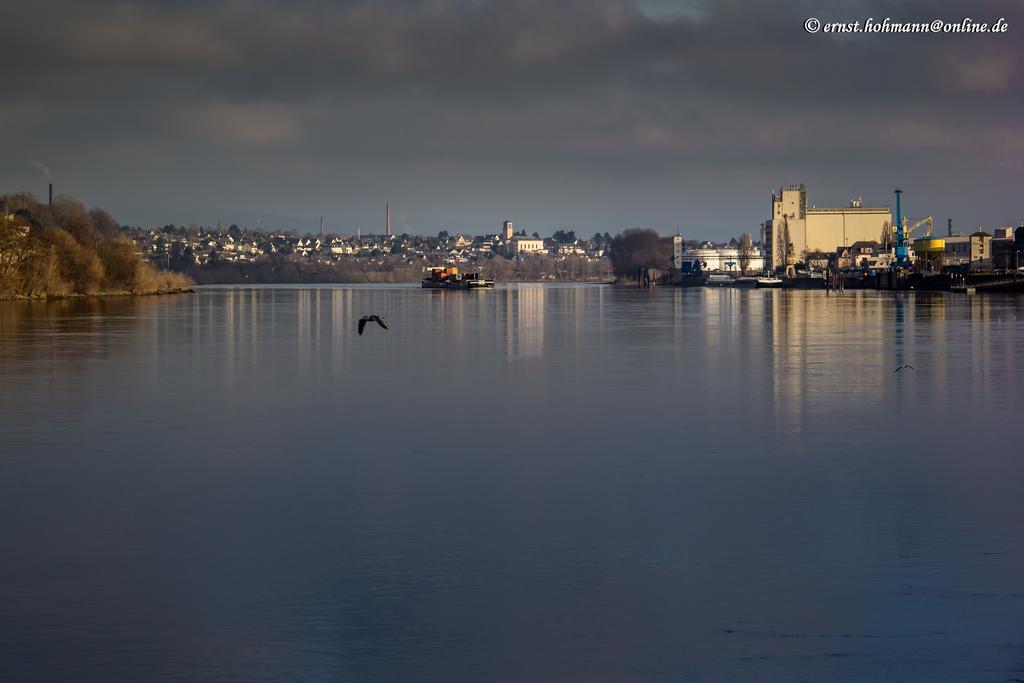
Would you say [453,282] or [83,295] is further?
[453,282]

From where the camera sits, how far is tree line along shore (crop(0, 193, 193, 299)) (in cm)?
9412

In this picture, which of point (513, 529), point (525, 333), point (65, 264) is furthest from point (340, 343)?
point (65, 264)

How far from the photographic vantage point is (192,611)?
9.95m

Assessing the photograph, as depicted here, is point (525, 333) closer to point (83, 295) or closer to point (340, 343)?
point (340, 343)

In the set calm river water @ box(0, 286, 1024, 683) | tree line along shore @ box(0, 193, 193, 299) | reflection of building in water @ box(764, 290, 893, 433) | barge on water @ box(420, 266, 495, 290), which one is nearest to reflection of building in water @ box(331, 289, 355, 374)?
calm river water @ box(0, 286, 1024, 683)

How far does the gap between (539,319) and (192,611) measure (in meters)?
59.7

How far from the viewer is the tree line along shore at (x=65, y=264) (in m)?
94.1

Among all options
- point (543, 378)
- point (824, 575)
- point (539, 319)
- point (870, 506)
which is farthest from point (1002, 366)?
point (539, 319)

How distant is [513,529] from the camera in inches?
507

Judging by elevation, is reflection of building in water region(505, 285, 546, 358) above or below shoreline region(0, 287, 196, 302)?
below

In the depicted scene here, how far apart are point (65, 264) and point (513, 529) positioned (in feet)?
330

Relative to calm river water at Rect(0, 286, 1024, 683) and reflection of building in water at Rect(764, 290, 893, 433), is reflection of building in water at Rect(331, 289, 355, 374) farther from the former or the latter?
reflection of building in water at Rect(764, 290, 893, 433)

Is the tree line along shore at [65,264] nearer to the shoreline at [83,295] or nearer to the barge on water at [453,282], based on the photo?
the shoreline at [83,295]

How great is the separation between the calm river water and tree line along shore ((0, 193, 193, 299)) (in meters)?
69.6
